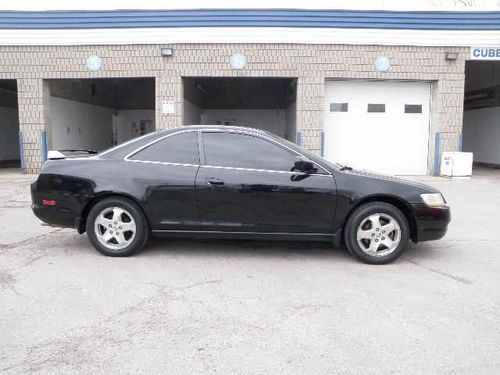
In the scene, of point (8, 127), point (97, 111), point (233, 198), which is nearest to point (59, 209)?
point (233, 198)

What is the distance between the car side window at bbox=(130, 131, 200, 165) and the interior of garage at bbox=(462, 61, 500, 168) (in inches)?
666

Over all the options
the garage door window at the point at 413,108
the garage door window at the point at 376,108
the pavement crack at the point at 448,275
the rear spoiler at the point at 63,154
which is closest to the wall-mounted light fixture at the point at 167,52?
the garage door window at the point at 376,108

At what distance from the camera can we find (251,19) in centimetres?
1398

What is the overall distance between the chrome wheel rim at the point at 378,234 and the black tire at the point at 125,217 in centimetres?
260

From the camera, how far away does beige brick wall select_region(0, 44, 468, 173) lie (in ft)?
46.5

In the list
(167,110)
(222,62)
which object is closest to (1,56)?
(167,110)

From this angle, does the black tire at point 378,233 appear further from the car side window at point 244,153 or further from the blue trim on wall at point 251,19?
the blue trim on wall at point 251,19

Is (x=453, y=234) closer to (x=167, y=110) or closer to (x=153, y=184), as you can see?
(x=153, y=184)

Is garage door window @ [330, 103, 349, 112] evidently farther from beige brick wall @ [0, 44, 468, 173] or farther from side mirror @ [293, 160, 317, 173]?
side mirror @ [293, 160, 317, 173]

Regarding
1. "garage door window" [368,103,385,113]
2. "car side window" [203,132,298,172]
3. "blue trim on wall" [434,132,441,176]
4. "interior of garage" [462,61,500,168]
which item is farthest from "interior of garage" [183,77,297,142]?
"car side window" [203,132,298,172]

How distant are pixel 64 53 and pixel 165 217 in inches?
453

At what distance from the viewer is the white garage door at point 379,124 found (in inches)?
585

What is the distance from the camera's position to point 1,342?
3.18 m

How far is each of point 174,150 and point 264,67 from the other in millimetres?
9608
